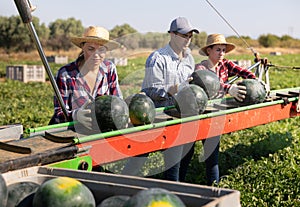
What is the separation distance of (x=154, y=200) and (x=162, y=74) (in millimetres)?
3323

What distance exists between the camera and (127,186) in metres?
2.51

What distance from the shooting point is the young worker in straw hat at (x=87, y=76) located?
193 inches

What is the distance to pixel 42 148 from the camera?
3.58 m

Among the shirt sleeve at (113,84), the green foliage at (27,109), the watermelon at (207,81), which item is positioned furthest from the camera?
the green foliage at (27,109)

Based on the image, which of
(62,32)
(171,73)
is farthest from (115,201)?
(62,32)

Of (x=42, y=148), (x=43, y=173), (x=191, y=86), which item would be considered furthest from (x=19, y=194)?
(x=191, y=86)

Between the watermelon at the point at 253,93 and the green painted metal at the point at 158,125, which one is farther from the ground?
the watermelon at the point at 253,93

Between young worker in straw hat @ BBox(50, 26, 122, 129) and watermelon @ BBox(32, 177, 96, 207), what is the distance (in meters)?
2.26

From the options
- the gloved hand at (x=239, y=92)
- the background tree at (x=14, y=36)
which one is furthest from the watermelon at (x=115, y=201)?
the background tree at (x=14, y=36)

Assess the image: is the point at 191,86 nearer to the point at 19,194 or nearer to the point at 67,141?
the point at 67,141

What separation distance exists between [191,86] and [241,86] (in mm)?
826

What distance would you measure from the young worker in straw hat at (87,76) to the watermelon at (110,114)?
0.43 metres

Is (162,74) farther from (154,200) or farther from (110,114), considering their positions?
(154,200)

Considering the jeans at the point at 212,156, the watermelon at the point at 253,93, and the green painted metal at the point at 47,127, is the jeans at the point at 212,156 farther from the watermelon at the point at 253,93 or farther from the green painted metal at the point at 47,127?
the green painted metal at the point at 47,127
